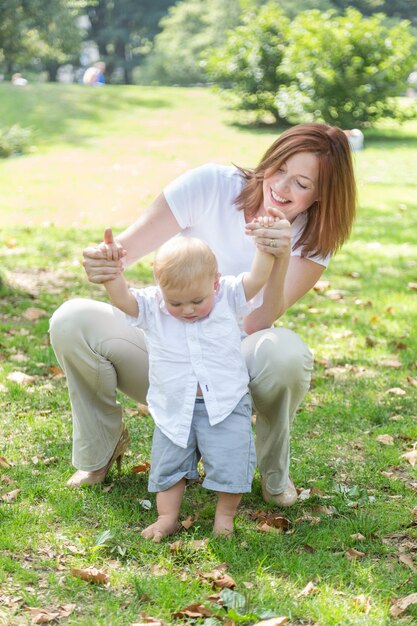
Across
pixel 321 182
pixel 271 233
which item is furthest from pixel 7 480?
pixel 321 182

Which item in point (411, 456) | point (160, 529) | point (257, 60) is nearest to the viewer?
point (160, 529)

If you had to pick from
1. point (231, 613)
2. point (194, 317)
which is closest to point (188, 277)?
point (194, 317)

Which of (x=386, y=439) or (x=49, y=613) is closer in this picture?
(x=49, y=613)

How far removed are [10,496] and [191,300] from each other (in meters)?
1.02

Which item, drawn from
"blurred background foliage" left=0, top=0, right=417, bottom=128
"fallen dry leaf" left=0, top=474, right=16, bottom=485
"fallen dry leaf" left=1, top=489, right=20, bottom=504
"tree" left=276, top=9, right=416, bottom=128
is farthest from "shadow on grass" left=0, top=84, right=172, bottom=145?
"fallen dry leaf" left=1, top=489, right=20, bottom=504

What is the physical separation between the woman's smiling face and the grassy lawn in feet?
3.66

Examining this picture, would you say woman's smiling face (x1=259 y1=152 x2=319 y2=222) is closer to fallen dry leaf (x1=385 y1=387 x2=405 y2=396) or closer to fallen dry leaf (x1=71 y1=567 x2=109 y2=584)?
fallen dry leaf (x1=71 y1=567 x2=109 y2=584)

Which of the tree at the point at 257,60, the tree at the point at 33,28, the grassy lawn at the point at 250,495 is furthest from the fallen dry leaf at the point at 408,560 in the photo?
the tree at the point at 33,28

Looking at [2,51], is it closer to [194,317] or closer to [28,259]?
[28,259]

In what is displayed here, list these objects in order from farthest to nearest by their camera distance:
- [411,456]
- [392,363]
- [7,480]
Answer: [392,363], [411,456], [7,480]

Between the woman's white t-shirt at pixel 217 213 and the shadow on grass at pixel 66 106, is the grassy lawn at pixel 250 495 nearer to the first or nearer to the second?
the woman's white t-shirt at pixel 217 213

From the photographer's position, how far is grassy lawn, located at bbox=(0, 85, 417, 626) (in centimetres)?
247

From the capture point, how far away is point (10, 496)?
306 cm

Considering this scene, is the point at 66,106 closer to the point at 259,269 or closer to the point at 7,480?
the point at 7,480
